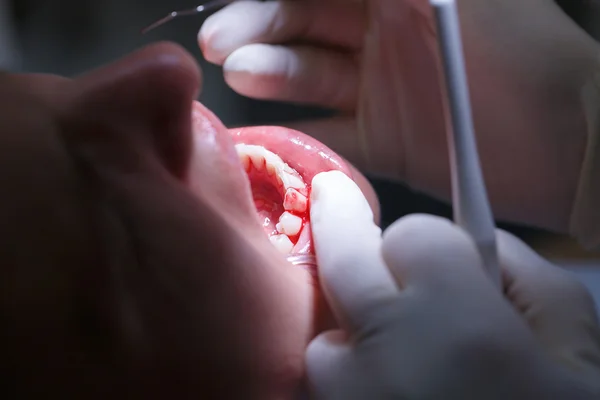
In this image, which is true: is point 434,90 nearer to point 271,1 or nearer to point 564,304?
point 271,1

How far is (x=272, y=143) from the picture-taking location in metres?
0.85

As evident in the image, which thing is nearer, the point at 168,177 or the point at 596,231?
the point at 168,177

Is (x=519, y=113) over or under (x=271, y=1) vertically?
under

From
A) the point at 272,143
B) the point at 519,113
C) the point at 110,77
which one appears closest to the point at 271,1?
the point at 272,143

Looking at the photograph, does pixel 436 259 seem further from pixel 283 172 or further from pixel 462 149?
pixel 283 172

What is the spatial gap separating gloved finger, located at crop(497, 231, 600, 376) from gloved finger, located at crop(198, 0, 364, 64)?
1.58 ft

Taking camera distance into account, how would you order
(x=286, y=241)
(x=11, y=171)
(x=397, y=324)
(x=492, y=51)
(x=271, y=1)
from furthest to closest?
(x=271, y=1)
(x=492, y=51)
(x=286, y=241)
(x=397, y=324)
(x=11, y=171)

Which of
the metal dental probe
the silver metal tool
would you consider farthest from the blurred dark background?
the metal dental probe

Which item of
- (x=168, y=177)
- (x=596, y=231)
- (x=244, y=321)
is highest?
(x=168, y=177)

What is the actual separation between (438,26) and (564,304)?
0.95 feet

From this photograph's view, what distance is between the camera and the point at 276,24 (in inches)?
39.2

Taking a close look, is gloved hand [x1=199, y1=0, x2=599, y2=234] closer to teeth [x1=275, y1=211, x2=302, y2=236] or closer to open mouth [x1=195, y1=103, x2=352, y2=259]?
open mouth [x1=195, y1=103, x2=352, y2=259]

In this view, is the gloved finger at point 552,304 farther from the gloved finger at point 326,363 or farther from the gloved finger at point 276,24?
the gloved finger at point 276,24

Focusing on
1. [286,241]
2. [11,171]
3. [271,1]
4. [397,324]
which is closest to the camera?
[11,171]
